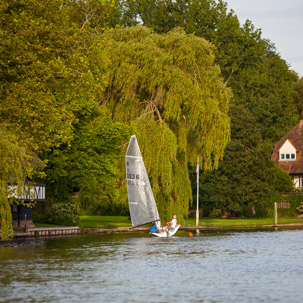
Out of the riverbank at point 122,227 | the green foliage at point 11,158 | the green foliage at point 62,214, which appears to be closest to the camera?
the green foliage at point 11,158

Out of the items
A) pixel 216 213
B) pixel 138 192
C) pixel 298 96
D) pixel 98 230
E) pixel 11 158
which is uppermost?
pixel 298 96

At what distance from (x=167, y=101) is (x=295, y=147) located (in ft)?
151

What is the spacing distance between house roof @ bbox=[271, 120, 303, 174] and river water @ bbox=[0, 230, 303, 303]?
4833cm

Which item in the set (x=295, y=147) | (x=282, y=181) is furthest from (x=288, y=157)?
(x=282, y=181)

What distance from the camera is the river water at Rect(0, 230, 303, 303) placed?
24.9m

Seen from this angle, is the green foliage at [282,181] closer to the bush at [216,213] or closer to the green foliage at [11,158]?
the bush at [216,213]

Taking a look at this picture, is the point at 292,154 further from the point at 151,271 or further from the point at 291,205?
the point at 151,271

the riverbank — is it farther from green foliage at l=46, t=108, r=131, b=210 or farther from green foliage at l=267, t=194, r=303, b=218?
green foliage at l=267, t=194, r=303, b=218

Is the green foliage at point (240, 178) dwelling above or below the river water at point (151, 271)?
above

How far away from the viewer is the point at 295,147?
98.3 metres

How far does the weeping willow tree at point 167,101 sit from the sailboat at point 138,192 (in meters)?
3.82

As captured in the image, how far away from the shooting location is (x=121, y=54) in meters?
56.9

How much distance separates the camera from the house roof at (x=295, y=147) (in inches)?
3820

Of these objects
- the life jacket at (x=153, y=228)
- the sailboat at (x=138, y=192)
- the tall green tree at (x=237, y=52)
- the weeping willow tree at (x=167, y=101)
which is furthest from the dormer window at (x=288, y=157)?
the life jacket at (x=153, y=228)
